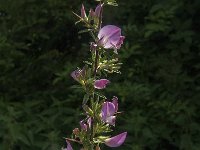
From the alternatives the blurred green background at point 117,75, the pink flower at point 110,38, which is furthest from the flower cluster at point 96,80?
the blurred green background at point 117,75

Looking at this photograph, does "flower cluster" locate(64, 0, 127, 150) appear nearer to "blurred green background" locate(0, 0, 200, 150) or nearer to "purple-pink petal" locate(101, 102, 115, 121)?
"purple-pink petal" locate(101, 102, 115, 121)

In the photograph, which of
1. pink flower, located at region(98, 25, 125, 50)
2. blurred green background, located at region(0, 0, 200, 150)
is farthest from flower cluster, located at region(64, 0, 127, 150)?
blurred green background, located at region(0, 0, 200, 150)

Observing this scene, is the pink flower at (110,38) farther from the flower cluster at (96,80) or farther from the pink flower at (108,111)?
the pink flower at (108,111)

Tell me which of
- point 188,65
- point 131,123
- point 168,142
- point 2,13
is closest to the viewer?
point 131,123

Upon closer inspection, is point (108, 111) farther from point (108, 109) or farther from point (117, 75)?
point (117, 75)

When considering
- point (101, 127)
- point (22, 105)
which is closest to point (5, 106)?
point (22, 105)

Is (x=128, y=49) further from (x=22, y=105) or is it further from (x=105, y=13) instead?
(x=22, y=105)
